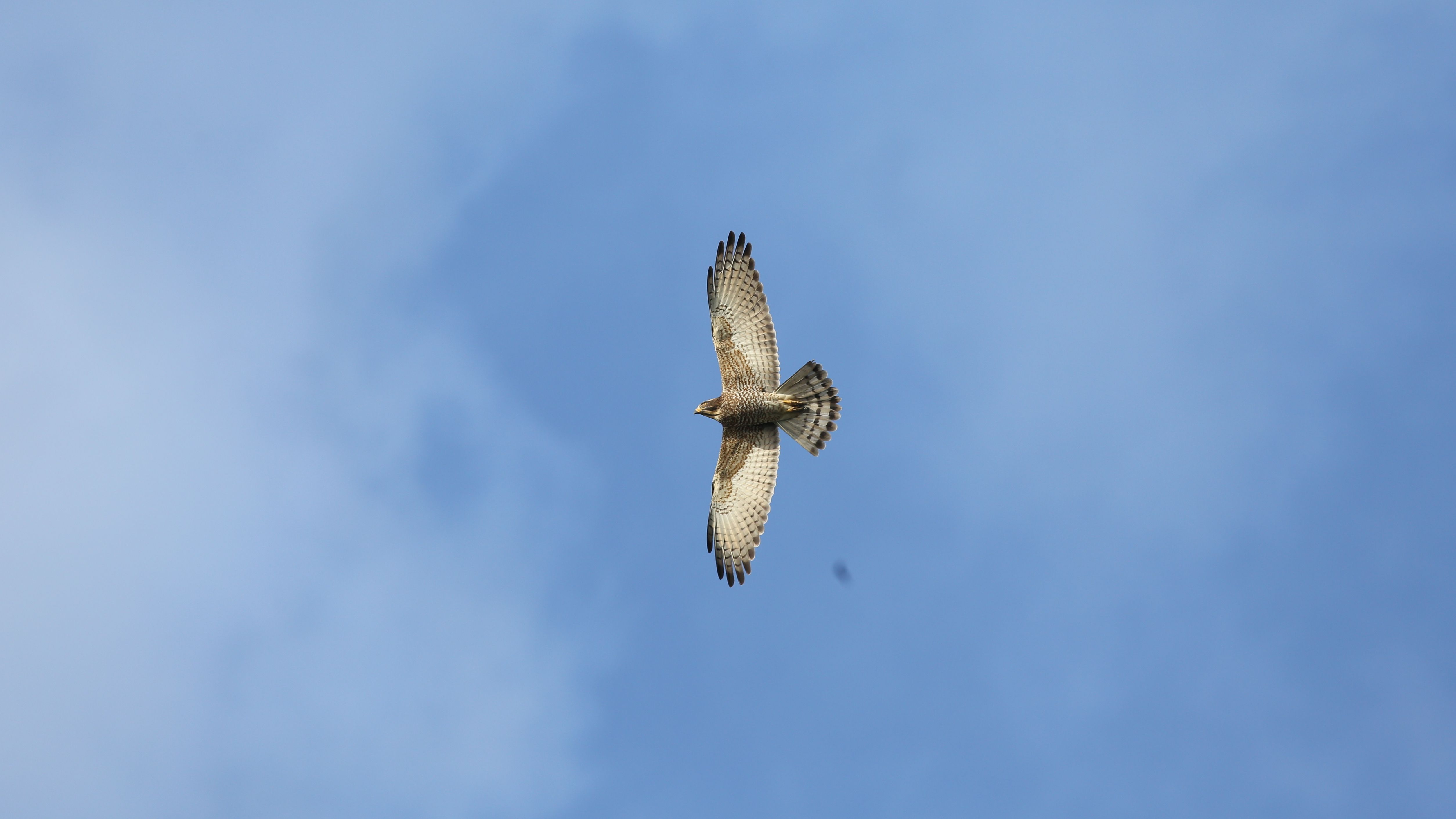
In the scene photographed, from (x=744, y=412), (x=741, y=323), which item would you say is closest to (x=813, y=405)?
(x=744, y=412)

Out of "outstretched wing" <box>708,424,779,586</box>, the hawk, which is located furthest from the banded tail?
"outstretched wing" <box>708,424,779,586</box>

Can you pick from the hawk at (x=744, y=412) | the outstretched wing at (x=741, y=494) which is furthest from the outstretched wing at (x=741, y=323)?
the outstretched wing at (x=741, y=494)

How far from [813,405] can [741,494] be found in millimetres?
1722

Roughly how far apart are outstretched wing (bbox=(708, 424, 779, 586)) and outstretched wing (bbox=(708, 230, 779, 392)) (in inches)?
29.9

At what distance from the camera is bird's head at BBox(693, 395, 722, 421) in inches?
576

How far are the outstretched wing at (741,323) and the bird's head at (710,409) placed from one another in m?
0.22

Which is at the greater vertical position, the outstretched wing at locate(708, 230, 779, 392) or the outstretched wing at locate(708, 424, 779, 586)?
the outstretched wing at locate(708, 230, 779, 392)

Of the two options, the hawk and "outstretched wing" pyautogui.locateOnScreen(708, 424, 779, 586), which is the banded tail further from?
"outstretched wing" pyautogui.locateOnScreen(708, 424, 779, 586)

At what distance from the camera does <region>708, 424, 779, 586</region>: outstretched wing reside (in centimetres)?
1466

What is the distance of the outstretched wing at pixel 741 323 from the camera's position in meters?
14.6

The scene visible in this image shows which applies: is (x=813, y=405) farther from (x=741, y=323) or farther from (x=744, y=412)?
(x=741, y=323)

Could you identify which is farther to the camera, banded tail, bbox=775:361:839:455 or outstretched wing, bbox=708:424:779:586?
outstretched wing, bbox=708:424:779:586

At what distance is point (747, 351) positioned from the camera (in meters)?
14.8

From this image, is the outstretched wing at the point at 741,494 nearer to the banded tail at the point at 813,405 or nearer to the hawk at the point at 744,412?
the hawk at the point at 744,412
